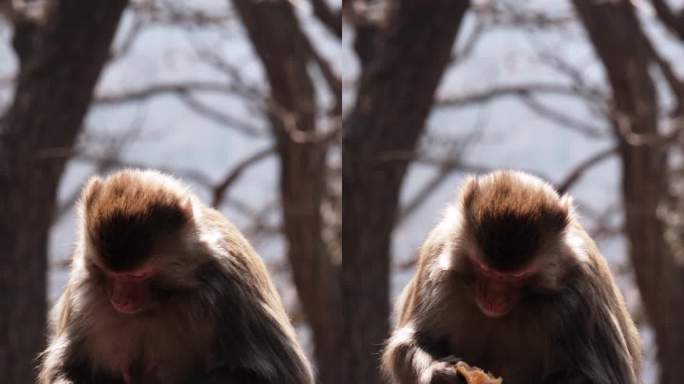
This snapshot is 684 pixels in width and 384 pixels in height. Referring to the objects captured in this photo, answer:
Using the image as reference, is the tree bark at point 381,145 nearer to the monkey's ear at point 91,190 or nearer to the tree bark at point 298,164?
the tree bark at point 298,164

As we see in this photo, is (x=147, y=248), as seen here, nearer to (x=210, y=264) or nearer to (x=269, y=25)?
(x=210, y=264)

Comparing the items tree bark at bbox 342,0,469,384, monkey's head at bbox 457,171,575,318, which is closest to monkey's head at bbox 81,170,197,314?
monkey's head at bbox 457,171,575,318

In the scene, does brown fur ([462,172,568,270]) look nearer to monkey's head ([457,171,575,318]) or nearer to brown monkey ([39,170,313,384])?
monkey's head ([457,171,575,318])

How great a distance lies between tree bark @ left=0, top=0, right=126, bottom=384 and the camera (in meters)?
5.07

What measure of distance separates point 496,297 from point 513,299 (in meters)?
0.05

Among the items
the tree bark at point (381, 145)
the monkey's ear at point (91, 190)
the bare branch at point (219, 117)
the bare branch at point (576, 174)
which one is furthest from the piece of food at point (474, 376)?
the bare branch at point (219, 117)

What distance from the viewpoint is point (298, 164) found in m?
6.72

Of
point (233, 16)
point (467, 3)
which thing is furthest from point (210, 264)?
point (233, 16)

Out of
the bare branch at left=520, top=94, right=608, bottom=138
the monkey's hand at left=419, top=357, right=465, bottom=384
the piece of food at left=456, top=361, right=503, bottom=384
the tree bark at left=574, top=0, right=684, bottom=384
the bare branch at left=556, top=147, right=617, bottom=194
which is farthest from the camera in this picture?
the bare branch at left=520, top=94, right=608, bottom=138

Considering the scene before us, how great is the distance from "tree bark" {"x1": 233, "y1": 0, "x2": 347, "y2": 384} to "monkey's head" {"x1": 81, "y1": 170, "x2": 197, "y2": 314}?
398cm

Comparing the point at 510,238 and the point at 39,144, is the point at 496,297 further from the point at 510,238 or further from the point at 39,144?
the point at 39,144

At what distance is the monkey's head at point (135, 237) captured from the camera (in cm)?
244

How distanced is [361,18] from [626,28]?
7.43ft

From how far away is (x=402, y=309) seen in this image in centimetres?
295
